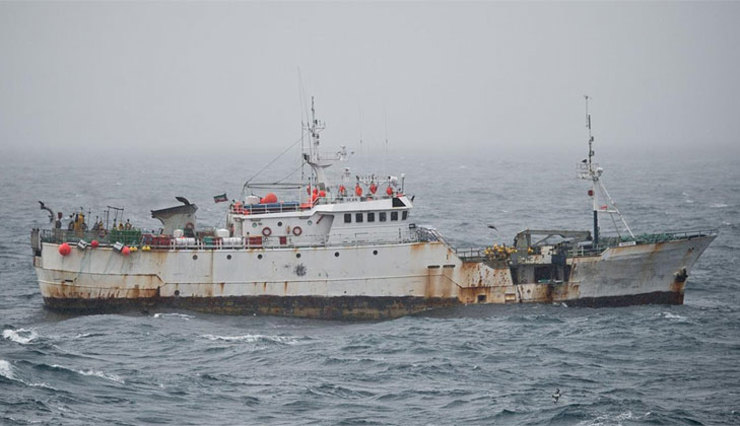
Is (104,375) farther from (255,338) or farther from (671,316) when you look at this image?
(671,316)

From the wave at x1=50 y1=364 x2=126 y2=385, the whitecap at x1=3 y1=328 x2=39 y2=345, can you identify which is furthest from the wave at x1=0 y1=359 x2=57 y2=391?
the whitecap at x1=3 y1=328 x2=39 y2=345

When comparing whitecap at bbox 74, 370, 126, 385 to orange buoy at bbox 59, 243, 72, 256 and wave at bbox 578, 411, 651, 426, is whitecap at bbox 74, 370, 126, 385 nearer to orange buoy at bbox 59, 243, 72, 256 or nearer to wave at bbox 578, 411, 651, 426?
orange buoy at bbox 59, 243, 72, 256

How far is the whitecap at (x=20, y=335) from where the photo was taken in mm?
39281

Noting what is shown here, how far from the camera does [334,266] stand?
43781 millimetres

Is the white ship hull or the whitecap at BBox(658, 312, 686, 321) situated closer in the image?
the whitecap at BBox(658, 312, 686, 321)

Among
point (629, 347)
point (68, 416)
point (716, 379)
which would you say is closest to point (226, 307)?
point (68, 416)

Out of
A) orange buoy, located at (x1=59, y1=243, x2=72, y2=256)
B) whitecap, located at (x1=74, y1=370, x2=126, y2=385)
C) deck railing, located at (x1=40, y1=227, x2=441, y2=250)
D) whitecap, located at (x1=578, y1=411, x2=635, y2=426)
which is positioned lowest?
Result: whitecap, located at (x1=578, y1=411, x2=635, y2=426)

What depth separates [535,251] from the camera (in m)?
44.9

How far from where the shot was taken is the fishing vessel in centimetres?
4381

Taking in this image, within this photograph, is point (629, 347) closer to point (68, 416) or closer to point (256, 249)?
point (256, 249)

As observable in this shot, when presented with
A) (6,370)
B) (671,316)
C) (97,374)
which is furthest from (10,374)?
(671,316)

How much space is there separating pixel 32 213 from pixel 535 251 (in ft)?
168

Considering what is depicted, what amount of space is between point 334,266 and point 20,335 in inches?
516

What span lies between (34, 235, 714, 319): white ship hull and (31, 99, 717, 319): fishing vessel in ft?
0.14
